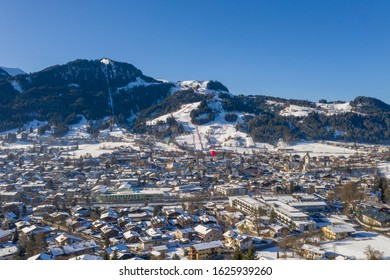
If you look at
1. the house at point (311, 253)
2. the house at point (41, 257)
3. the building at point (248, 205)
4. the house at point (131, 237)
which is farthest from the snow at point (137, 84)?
the house at point (311, 253)

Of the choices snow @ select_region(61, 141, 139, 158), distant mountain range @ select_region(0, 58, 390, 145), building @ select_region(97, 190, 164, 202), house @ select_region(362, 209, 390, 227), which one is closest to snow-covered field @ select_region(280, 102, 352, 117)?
distant mountain range @ select_region(0, 58, 390, 145)

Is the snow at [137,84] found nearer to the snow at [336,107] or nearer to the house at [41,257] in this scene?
the snow at [336,107]

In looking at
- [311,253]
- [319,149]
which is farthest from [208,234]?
[319,149]

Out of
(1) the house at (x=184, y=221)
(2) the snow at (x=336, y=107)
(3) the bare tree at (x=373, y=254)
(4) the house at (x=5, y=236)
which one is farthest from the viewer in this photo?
(2) the snow at (x=336, y=107)

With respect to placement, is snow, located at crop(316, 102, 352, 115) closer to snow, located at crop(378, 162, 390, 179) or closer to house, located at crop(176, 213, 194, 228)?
snow, located at crop(378, 162, 390, 179)
